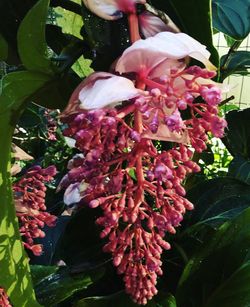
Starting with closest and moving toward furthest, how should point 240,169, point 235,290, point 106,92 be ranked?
point 106,92 → point 235,290 → point 240,169

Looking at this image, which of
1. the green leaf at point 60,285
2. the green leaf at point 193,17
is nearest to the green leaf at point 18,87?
the green leaf at point 193,17

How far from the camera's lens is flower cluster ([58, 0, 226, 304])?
36 cm

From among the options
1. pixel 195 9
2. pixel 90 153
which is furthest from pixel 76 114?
pixel 195 9

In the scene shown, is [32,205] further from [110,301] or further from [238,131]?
[238,131]

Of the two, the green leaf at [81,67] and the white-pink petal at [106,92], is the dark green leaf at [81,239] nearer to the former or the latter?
the green leaf at [81,67]

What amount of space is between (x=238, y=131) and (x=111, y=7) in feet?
1.68

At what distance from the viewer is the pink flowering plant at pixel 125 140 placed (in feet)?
1.23

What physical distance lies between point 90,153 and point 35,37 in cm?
11

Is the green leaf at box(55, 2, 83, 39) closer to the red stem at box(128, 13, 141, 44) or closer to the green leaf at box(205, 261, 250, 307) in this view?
the red stem at box(128, 13, 141, 44)

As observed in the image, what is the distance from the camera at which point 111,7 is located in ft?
1.36

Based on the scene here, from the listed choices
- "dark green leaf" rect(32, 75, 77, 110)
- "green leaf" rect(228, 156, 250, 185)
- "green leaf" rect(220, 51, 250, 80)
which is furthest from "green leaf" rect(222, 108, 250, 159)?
"dark green leaf" rect(32, 75, 77, 110)

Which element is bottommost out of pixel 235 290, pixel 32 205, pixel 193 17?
pixel 235 290

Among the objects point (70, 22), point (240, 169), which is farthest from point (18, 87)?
point (240, 169)

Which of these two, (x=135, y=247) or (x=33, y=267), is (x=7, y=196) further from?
(x=33, y=267)
